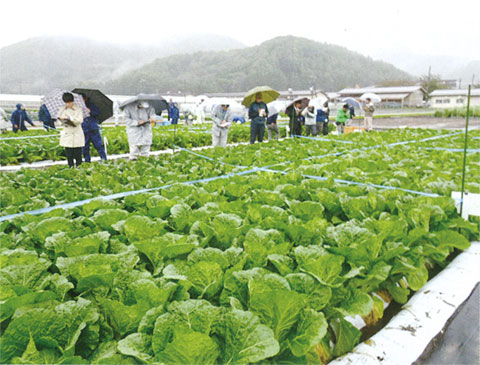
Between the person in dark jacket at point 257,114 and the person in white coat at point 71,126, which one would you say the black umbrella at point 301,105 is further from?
the person in white coat at point 71,126

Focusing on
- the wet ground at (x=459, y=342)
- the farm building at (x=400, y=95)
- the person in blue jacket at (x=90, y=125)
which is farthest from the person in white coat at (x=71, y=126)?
the farm building at (x=400, y=95)

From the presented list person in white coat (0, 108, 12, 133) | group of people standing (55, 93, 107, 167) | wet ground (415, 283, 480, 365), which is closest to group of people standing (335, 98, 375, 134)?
group of people standing (55, 93, 107, 167)

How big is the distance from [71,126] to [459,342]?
6776mm

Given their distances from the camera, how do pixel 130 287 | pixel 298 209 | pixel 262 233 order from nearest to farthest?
pixel 130 287
pixel 262 233
pixel 298 209

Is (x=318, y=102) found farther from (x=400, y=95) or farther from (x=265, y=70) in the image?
(x=265, y=70)

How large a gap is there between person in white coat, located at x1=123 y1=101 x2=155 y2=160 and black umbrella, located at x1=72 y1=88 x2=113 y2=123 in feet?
1.19

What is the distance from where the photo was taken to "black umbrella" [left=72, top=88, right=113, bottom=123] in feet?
27.4

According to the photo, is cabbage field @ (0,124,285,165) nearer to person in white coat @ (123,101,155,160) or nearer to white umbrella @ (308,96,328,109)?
person in white coat @ (123,101,155,160)

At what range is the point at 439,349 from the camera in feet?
6.51

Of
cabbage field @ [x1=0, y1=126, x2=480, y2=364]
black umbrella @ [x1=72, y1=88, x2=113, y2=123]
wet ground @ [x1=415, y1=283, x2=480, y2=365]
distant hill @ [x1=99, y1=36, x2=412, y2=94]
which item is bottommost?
wet ground @ [x1=415, y1=283, x2=480, y2=365]

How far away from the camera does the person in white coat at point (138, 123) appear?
8727mm

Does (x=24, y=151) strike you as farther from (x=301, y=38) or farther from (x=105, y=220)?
(x=301, y=38)

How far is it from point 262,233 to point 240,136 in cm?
1344

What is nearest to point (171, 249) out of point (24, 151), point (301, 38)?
point (24, 151)
